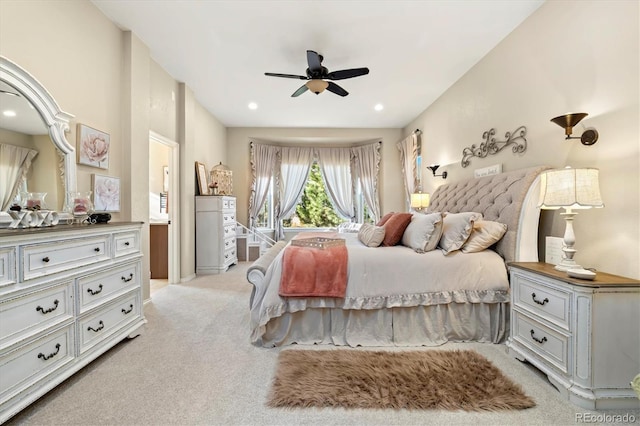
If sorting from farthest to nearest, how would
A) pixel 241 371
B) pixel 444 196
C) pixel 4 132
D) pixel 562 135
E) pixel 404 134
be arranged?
pixel 404 134
pixel 444 196
pixel 562 135
pixel 241 371
pixel 4 132

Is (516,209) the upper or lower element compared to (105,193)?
lower

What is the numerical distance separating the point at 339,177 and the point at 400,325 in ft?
15.9

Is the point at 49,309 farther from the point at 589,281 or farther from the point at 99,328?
the point at 589,281

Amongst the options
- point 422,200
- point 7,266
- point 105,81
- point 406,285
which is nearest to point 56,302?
point 7,266

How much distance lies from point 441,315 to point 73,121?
3505 millimetres

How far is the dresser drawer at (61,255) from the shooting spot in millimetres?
1438

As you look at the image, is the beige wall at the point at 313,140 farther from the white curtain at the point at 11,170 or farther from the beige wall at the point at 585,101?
the white curtain at the point at 11,170

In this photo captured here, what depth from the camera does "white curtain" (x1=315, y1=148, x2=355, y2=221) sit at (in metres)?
6.70

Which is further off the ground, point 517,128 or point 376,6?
point 376,6

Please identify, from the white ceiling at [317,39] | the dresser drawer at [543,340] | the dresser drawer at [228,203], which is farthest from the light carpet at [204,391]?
the white ceiling at [317,39]

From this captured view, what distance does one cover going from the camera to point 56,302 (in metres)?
1.59

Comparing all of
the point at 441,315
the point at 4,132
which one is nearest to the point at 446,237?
the point at 441,315

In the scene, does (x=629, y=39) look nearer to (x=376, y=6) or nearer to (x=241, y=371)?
(x=376, y=6)

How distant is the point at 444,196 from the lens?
3697 millimetres
